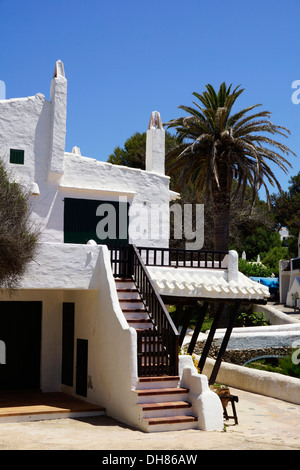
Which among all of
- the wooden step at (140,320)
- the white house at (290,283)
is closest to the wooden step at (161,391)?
the wooden step at (140,320)

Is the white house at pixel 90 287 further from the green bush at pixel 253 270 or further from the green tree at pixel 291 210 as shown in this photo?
the green tree at pixel 291 210

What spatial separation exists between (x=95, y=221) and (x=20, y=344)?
13.9 feet

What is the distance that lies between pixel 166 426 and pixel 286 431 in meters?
2.46

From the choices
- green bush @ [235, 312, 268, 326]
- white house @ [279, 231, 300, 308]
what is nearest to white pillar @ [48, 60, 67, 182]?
green bush @ [235, 312, 268, 326]

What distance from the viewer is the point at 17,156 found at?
54.2 feet

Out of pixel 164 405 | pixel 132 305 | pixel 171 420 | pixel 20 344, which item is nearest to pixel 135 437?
pixel 171 420

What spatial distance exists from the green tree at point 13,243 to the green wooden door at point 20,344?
3014 mm

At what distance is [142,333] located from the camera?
11594 mm

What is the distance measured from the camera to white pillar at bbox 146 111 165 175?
19.2 metres

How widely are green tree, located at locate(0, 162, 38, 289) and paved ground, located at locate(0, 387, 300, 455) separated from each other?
2.95 meters

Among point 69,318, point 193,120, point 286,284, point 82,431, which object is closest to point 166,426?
point 82,431

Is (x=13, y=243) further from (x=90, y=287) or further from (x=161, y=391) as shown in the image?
(x=161, y=391)

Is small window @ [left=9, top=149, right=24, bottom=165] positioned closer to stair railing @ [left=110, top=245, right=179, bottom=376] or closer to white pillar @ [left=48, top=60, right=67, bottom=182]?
white pillar @ [left=48, top=60, right=67, bottom=182]
